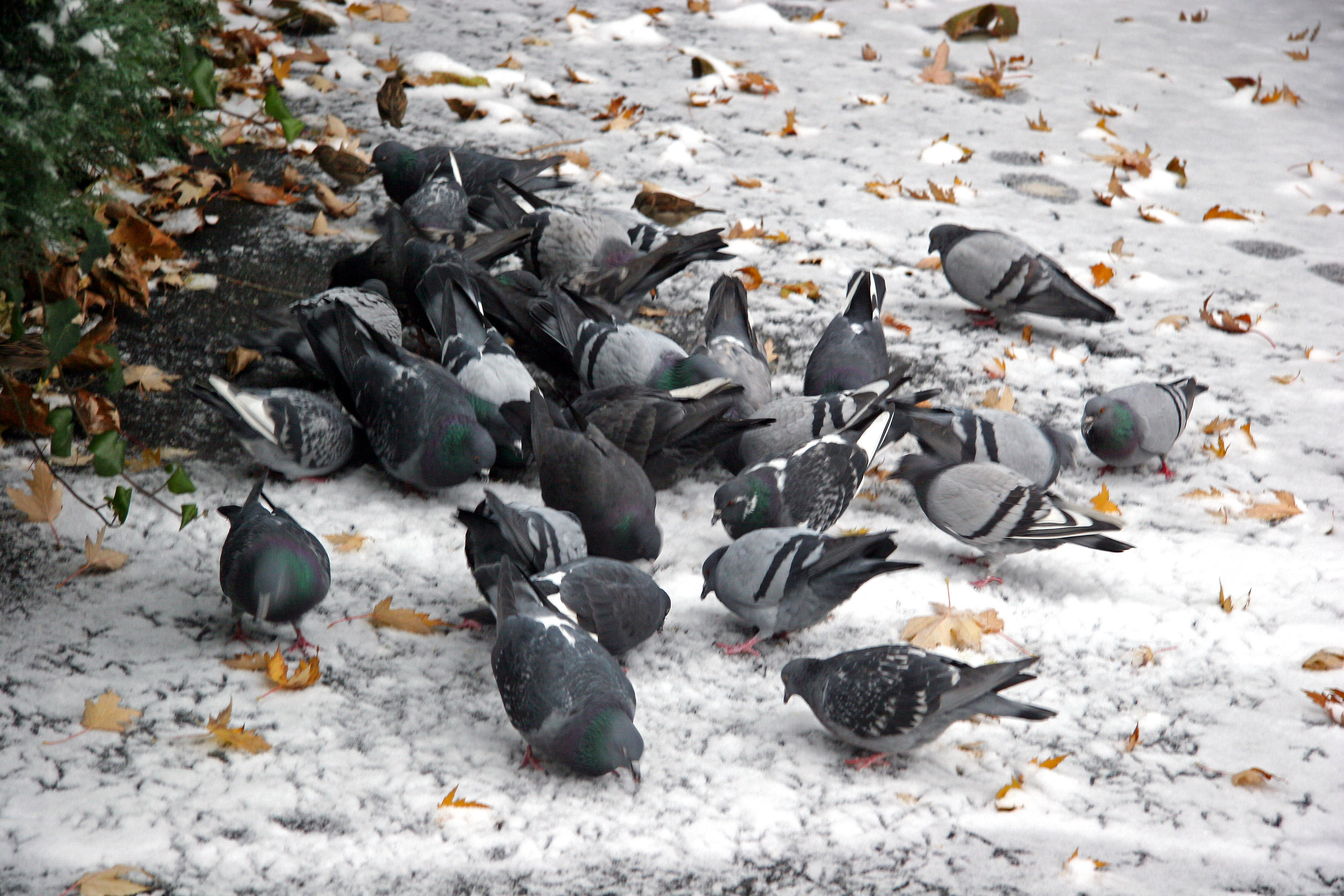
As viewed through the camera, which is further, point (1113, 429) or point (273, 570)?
point (1113, 429)

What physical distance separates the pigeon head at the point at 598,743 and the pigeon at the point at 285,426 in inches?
54.5

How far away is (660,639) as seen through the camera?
2.63 metres

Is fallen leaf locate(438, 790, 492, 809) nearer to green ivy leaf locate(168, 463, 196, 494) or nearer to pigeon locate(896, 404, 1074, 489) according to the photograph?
green ivy leaf locate(168, 463, 196, 494)

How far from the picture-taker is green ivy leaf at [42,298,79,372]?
2.08m

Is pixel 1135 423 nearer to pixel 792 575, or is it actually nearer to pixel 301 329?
pixel 792 575

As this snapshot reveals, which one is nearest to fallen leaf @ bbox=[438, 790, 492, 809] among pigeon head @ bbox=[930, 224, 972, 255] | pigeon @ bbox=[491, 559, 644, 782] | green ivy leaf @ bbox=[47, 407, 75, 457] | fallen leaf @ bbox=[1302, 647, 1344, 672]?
pigeon @ bbox=[491, 559, 644, 782]

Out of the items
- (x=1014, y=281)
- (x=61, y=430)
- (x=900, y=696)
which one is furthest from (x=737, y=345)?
(x=61, y=430)

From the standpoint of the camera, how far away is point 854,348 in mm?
3576

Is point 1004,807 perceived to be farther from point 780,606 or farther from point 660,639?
point 660,639

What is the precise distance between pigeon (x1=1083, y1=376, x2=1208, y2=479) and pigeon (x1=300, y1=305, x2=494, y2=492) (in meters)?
2.03

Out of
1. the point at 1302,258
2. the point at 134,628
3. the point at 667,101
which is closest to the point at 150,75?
the point at 134,628

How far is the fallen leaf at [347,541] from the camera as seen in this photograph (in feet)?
9.18

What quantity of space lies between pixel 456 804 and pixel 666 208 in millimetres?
3316

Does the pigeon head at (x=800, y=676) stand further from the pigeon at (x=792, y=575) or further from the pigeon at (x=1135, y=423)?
the pigeon at (x=1135, y=423)
